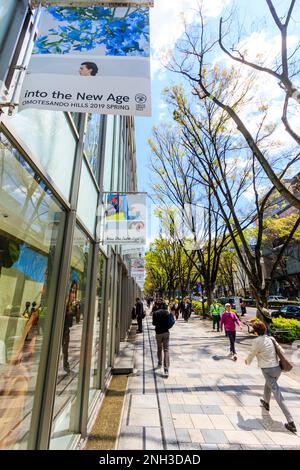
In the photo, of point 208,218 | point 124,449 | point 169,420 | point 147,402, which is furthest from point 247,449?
point 208,218

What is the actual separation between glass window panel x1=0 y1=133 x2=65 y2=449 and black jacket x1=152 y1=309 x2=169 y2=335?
4.76 meters

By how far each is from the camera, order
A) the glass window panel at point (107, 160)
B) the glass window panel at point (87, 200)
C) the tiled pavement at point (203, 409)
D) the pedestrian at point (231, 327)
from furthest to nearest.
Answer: the pedestrian at point (231, 327) → the glass window panel at point (107, 160) → the glass window panel at point (87, 200) → the tiled pavement at point (203, 409)

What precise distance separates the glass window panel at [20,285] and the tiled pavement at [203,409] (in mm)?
2143

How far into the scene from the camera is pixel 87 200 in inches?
172

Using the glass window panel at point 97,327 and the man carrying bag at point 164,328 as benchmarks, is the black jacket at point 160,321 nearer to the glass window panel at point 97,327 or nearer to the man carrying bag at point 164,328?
the man carrying bag at point 164,328

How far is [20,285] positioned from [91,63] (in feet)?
6.35

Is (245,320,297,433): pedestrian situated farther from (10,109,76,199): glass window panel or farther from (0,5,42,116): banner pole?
(0,5,42,116): banner pole

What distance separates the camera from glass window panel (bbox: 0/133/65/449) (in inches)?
76.4

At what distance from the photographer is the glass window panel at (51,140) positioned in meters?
2.05

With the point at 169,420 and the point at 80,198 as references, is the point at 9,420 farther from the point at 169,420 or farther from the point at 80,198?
the point at 169,420

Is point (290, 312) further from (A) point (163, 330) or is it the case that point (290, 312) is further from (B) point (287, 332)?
(A) point (163, 330)

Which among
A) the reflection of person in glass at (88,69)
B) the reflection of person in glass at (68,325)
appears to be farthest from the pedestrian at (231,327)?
the reflection of person in glass at (88,69)

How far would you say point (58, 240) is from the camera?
2955 mm

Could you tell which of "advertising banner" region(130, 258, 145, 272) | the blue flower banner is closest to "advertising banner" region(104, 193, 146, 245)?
the blue flower banner
